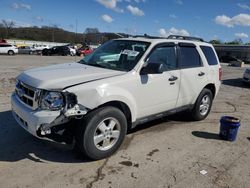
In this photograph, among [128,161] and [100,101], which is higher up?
[100,101]

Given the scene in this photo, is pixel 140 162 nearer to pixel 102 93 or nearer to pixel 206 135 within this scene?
pixel 102 93

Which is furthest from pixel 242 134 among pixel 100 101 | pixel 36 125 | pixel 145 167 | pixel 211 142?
pixel 36 125

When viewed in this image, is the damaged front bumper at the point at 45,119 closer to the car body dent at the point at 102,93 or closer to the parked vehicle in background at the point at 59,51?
the car body dent at the point at 102,93

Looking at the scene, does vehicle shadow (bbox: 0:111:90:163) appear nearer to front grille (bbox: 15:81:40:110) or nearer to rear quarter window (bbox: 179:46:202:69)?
front grille (bbox: 15:81:40:110)

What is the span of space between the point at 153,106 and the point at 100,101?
1.30 meters

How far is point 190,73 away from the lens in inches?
215

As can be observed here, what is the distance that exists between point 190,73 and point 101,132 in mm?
2450

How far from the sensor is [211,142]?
5.02m

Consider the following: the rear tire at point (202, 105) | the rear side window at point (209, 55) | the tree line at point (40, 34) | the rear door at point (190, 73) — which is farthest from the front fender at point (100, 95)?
the tree line at point (40, 34)

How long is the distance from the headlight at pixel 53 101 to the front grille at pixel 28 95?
139 mm

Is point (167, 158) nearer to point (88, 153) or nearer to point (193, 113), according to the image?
point (88, 153)

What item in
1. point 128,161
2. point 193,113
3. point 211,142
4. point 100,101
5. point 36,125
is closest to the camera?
point 36,125

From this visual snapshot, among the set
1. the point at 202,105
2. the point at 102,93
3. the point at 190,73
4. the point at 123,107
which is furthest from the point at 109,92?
the point at 202,105

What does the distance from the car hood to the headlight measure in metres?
0.09
